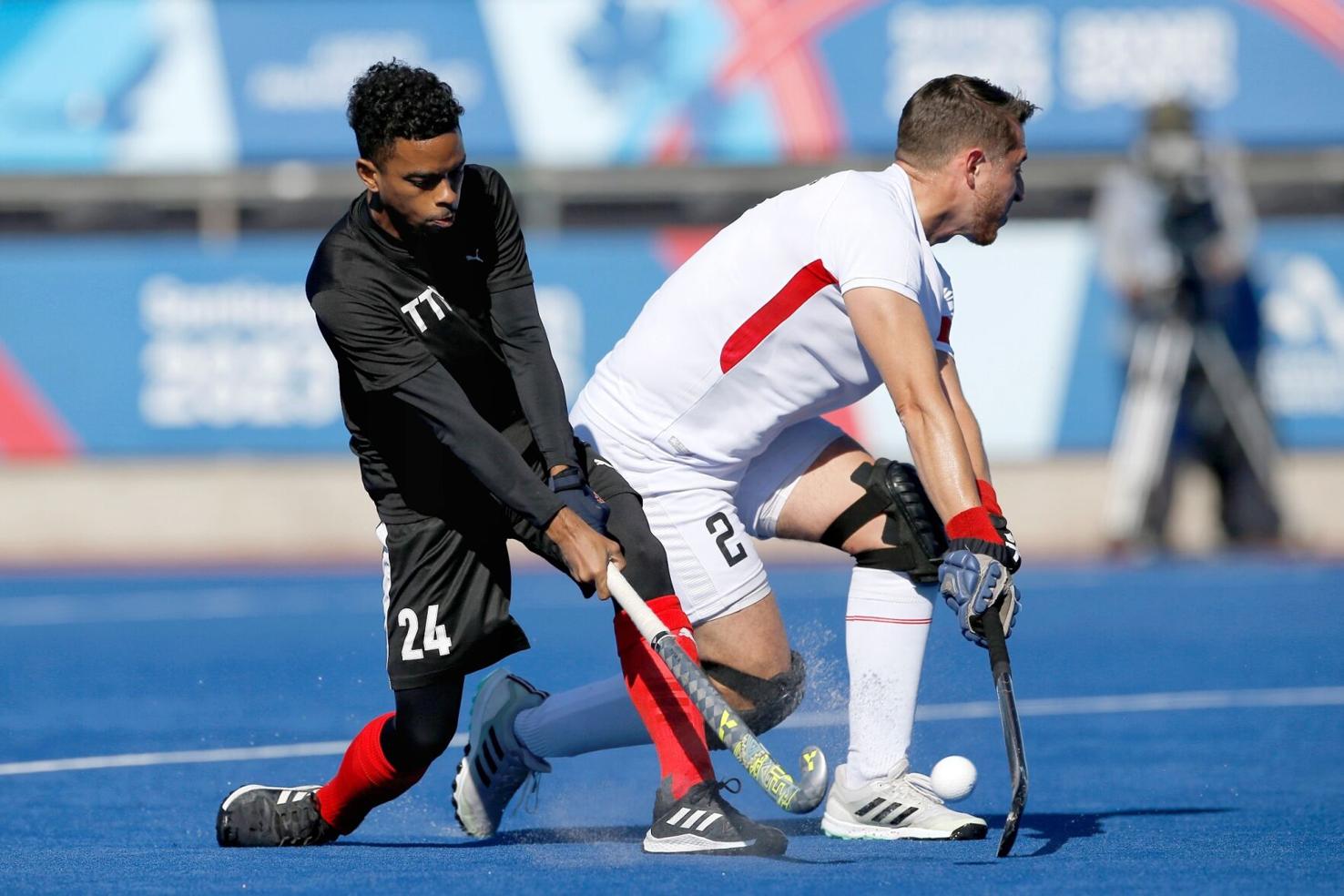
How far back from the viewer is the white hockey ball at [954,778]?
5.07 m

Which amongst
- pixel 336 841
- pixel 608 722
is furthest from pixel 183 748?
pixel 608 722

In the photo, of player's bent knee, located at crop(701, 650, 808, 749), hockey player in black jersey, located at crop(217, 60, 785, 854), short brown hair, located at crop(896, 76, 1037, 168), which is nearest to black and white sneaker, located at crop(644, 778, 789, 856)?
hockey player in black jersey, located at crop(217, 60, 785, 854)

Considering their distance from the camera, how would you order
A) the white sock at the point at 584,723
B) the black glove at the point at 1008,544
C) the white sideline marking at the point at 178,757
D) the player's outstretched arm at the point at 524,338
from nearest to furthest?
the black glove at the point at 1008,544, the player's outstretched arm at the point at 524,338, the white sock at the point at 584,723, the white sideline marking at the point at 178,757

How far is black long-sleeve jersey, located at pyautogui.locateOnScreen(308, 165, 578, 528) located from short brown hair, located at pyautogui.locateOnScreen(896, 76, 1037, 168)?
1039 mm

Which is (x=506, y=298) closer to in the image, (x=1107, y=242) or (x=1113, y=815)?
(x=1113, y=815)

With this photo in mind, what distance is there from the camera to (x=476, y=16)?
1402 cm

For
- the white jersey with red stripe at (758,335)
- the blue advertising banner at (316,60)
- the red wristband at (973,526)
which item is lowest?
the red wristband at (973,526)

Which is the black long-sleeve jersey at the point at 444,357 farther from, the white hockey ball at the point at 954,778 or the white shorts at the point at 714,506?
the white hockey ball at the point at 954,778

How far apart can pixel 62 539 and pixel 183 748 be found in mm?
6567

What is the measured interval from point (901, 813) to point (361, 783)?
1.37m

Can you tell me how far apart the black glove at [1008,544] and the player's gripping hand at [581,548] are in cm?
91

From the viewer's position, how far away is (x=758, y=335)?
17.2 ft

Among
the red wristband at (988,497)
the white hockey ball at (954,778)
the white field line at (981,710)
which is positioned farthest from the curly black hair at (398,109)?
the white field line at (981,710)

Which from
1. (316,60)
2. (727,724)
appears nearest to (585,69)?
(316,60)
